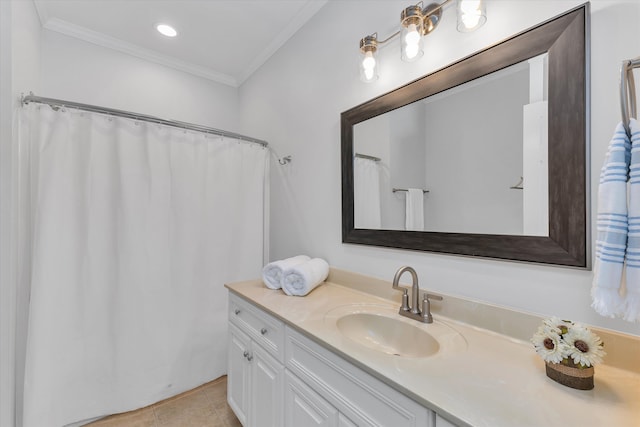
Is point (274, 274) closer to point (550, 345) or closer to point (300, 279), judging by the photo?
point (300, 279)

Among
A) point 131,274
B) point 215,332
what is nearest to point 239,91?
point 131,274

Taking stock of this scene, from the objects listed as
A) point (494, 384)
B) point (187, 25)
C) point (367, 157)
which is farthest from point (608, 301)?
point (187, 25)

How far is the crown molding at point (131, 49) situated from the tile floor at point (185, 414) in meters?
2.60

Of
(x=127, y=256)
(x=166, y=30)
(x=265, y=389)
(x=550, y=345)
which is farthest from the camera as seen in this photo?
(x=166, y=30)

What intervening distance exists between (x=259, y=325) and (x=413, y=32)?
4.75 feet

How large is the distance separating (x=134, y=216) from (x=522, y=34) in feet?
6.82

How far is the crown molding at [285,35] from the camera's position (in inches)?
69.4

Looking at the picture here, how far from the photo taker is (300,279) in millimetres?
1410

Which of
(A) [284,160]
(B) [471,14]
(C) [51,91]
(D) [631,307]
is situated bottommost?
(D) [631,307]

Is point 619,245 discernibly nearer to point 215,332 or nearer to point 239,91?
point 215,332

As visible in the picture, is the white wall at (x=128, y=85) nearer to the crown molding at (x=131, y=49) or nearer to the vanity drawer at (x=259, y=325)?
the crown molding at (x=131, y=49)

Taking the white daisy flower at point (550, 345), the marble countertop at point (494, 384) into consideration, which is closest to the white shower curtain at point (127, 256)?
the marble countertop at point (494, 384)

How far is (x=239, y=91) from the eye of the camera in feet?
9.08

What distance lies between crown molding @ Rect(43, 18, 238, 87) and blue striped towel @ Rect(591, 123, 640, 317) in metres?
2.84
